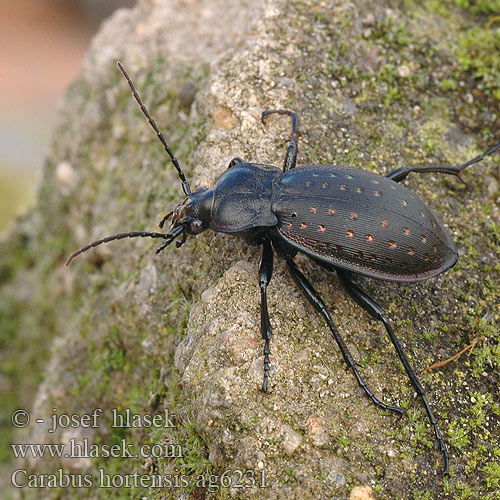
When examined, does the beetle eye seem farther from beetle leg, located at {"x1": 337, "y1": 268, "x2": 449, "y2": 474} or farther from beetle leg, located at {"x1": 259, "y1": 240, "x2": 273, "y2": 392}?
beetle leg, located at {"x1": 337, "y1": 268, "x2": 449, "y2": 474}

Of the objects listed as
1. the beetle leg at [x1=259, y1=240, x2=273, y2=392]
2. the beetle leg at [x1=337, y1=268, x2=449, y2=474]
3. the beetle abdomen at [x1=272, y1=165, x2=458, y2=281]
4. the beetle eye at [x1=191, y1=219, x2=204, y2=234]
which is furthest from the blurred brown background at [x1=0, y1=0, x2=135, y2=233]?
the beetle leg at [x1=337, y1=268, x2=449, y2=474]

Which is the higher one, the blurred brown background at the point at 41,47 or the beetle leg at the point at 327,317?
the beetle leg at the point at 327,317

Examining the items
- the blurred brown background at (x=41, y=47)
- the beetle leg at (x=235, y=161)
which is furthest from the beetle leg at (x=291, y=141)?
the blurred brown background at (x=41, y=47)

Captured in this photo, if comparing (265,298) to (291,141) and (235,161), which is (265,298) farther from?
(291,141)

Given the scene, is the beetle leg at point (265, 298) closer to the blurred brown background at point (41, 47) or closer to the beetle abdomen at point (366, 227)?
the beetle abdomen at point (366, 227)

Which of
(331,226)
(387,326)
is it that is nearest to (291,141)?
(331,226)

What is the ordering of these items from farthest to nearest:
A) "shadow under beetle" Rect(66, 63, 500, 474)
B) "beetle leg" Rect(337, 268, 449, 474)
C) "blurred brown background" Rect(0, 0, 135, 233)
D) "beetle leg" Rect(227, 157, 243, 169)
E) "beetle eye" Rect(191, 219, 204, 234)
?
1. "blurred brown background" Rect(0, 0, 135, 233)
2. "beetle leg" Rect(227, 157, 243, 169)
3. "beetle eye" Rect(191, 219, 204, 234)
4. "shadow under beetle" Rect(66, 63, 500, 474)
5. "beetle leg" Rect(337, 268, 449, 474)
